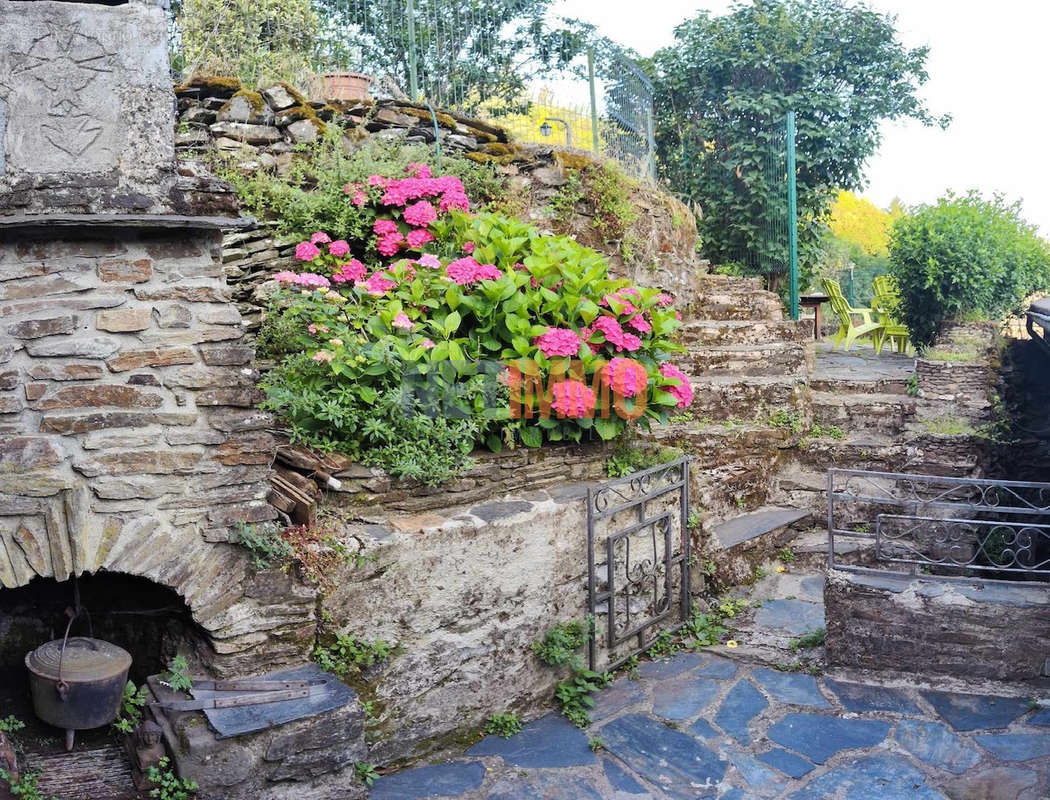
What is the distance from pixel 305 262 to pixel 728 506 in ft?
12.3

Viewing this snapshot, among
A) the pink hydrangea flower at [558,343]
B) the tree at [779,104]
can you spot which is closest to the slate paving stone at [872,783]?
the pink hydrangea flower at [558,343]

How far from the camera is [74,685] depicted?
3355 mm

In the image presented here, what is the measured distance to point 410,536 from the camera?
412 centimetres

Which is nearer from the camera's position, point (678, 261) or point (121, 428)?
point (121, 428)

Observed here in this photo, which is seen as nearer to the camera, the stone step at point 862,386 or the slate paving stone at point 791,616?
the slate paving stone at point 791,616

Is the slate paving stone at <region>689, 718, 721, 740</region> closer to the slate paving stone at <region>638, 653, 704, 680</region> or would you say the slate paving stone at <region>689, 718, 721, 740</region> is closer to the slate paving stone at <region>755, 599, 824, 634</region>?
the slate paving stone at <region>638, 653, 704, 680</region>

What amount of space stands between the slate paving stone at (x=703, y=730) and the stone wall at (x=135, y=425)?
88.8 inches

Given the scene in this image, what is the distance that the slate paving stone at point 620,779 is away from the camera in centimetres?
400

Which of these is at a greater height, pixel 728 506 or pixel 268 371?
pixel 268 371

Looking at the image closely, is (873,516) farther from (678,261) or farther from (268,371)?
(268,371)

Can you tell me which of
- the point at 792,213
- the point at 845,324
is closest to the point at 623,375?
the point at 792,213

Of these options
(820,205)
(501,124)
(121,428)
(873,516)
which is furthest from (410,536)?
(820,205)

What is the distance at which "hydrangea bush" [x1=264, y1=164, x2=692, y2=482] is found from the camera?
4.44 m

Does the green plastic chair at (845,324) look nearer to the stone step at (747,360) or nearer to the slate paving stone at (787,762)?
the stone step at (747,360)
